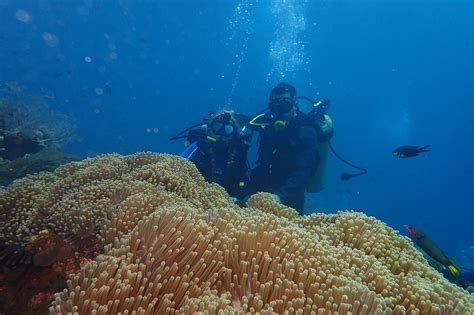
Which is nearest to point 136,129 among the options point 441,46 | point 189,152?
A: point 441,46

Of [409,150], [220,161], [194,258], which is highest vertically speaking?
[409,150]

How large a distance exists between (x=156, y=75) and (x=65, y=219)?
112 meters

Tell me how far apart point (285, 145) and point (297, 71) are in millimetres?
107307

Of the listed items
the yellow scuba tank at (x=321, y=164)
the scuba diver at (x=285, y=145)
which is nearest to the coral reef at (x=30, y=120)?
the scuba diver at (x=285, y=145)

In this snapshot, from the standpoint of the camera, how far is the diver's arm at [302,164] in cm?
842

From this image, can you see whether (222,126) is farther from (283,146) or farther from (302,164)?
(302,164)

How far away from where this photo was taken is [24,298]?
2.77 metres

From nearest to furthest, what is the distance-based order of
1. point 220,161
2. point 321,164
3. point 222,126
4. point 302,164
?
point 220,161 < point 222,126 < point 302,164 < point 321,164

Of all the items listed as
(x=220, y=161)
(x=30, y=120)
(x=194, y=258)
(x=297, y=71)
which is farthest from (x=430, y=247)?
(x=297, y=71)

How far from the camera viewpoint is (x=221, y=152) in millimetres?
8109

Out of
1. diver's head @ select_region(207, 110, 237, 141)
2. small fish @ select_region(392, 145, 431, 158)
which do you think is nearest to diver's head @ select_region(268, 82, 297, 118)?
diver's head @ select_region(207, 110, 237, 141)

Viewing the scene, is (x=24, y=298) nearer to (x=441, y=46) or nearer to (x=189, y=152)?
(x=189, y=152)

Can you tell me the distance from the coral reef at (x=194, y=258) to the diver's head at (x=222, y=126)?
4.67 m

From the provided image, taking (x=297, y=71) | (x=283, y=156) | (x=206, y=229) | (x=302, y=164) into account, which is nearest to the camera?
(x=206, y=229)
